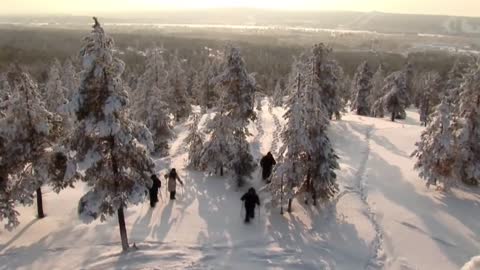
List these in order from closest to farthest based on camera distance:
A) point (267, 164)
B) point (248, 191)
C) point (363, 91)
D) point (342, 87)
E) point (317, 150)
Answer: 1. point (248, 191)
2. point (317, 150)
3. point (267, 164)
4. point (342, 87)
5. point (363, 91)

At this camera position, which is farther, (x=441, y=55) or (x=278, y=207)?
(x=441, y=55)

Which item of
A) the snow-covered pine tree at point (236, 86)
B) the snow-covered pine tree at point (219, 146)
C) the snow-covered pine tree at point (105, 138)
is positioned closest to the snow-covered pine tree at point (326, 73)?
the snow-covered pine tree at point (236, 86)

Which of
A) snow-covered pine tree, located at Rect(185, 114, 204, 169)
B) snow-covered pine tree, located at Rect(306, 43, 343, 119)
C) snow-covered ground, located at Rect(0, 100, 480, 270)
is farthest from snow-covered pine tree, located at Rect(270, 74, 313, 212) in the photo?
snow-covered pine tree, located at Rect(306, 43, 343, 119)

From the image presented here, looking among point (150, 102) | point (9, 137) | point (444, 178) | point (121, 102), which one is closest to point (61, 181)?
point (9, 137)

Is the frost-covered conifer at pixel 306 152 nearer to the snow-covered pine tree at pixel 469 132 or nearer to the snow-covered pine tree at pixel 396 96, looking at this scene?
the snow-covered pine tree at pixel 469 132

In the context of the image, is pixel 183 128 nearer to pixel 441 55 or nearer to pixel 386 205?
pixel 386 205

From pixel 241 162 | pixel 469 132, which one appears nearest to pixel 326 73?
pixel 469 132

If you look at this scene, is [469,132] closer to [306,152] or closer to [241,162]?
[306,152]
